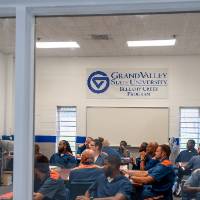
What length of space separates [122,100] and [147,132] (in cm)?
31

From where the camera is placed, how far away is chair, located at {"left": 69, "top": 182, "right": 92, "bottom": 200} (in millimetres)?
1418

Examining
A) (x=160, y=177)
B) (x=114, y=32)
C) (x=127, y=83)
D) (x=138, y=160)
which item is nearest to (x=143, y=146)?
(x=138, y=160)

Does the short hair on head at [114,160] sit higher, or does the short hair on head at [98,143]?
the short hair on head at [98,143]

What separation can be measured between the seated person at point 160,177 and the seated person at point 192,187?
13cm

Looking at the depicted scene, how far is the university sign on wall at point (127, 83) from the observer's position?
1.42m

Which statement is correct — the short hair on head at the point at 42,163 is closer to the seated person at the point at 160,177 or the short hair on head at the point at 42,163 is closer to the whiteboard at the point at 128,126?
the whiteboard at the point at 128,126

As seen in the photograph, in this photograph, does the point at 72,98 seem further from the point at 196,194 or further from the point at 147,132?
the point at 196,194

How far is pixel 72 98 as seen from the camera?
1.61 metres

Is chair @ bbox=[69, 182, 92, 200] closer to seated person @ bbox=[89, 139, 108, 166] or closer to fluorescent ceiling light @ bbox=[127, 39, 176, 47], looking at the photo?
seated person @ bbox=[89, 139, 108, 166]

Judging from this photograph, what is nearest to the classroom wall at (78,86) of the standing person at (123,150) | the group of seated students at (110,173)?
the group of seated students at (110,173)

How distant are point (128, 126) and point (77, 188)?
1.39 ft

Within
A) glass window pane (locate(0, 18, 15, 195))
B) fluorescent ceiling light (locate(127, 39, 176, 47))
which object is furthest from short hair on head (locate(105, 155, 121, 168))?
fluorescent ceiling light (locate(127, 39, 176, 47))

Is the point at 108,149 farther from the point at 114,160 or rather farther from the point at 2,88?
the point at 2,88

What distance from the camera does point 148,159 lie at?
1593 millimetres
